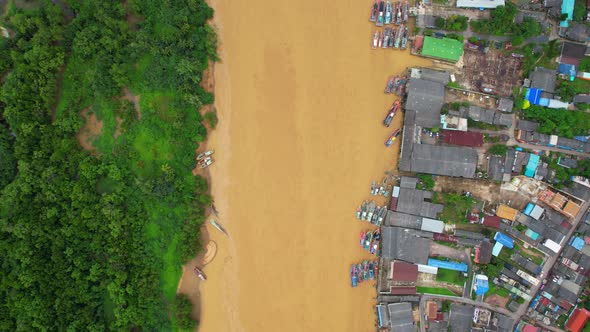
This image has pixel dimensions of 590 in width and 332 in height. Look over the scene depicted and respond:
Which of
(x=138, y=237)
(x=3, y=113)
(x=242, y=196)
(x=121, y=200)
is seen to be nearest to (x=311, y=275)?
(x=242, y=196)

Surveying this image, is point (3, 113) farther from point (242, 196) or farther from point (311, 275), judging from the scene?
point (311, 275)

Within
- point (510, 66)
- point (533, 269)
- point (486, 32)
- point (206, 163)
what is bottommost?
point (533, 269)

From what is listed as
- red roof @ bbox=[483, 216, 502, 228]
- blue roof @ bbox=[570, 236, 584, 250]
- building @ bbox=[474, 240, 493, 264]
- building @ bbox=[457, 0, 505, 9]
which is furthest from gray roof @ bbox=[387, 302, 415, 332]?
building @ bbox=[457, 0, 505, 9]

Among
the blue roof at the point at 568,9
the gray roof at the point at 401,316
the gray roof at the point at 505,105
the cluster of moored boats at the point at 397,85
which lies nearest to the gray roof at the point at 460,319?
the gray roof at the point at 401,316

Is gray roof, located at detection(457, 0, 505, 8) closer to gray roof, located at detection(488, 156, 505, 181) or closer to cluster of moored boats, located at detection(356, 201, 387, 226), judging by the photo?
gray roof, located at detection(488, 156, 505, 181)

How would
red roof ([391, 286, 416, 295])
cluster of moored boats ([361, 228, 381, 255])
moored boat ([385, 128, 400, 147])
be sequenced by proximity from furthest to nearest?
1. moored boat ([385, 128, 400, 147])
2. cluster of moored boats ([361, 228, 381, 255])
3. red roof ([391, 286, 416, 295])

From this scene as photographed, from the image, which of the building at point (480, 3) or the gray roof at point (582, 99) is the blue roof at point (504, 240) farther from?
the building at point (480, 3)
